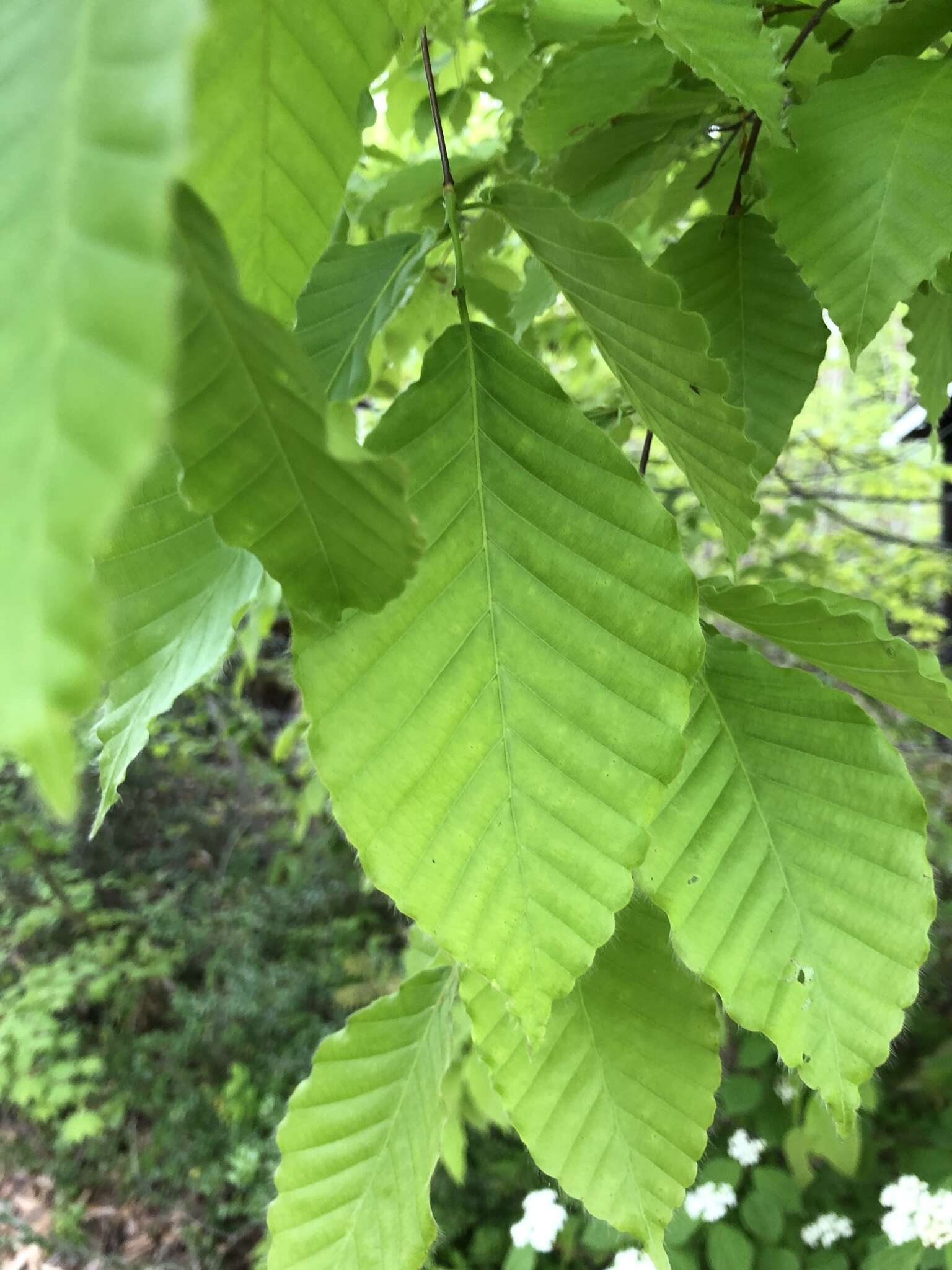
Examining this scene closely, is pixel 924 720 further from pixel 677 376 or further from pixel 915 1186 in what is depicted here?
pixel 915 1186

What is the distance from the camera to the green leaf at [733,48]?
35cm

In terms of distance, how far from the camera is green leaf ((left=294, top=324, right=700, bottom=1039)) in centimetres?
30

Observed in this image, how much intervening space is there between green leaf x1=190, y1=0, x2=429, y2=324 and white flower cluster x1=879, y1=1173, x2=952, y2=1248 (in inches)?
53.0

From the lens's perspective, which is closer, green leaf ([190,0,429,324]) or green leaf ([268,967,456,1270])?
green leaf ([190,0,429,324])

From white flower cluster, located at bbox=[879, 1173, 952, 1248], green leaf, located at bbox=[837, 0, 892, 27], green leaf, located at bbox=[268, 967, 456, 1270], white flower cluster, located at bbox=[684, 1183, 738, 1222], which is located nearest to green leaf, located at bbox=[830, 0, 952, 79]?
green leaf, located at bbox=[837, 0, 892, 27]

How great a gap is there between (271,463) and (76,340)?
0.40 ft

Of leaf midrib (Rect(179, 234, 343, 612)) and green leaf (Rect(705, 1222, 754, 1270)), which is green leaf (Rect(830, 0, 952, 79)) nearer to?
leaf midrib (Rect(179, 234, 343, 612))

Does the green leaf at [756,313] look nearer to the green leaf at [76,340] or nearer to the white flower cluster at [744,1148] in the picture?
the green leaf at [76,340]

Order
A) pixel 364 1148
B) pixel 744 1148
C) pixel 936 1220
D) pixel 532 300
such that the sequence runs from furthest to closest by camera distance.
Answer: pixel 744 1148 < pixel 936 1220 < pixel 532 300 < pixel 364 1148

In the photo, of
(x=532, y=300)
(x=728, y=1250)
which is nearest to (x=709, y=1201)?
(x=728, y=1250)

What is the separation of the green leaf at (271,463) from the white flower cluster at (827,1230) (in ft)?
5.32

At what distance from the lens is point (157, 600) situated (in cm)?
39

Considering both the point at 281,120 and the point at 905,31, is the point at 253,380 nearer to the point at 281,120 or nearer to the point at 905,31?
Answer: the point at 281,120

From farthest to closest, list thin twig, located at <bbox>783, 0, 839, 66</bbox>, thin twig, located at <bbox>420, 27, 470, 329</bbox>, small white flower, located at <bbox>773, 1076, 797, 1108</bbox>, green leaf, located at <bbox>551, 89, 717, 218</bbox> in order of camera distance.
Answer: small white flower, located at <bbox>773, 1076, 797, 1108</bbox>
green leaf, located at <bbox>551, 89, 717, 218</bbox>
thin twig, located at <bbox>783, 0, 839, 66</bbox>
thin twig, located at <bbox>420, 27, 470, 329</bbox>
